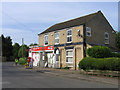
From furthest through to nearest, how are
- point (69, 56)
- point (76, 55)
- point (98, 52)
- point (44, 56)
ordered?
1. point (44, 56)
2. point (69, 56)
3. point (76, 55)
4. point (98, 52)

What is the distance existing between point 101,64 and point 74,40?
760cm

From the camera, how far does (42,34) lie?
27.3 metres

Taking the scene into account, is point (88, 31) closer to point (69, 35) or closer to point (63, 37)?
point (69, 35)

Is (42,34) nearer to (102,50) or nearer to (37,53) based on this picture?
(37,53)

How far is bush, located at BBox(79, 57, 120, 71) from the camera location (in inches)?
500

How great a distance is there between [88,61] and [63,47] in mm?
7869

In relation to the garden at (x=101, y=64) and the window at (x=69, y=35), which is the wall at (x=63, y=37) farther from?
the garden at (x=101, y=64)

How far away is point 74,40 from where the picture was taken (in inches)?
812

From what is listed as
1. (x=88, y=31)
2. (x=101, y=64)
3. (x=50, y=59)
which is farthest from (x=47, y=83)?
(x=50, y=59)

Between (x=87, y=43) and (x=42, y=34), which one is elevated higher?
(x=42, y=34)

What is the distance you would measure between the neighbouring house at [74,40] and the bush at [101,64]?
166 inches

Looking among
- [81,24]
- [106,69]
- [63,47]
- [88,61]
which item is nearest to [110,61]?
[106,69]

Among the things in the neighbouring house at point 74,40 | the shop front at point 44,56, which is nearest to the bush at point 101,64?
the neighbouring house at point 74,40

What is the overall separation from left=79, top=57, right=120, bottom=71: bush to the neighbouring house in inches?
166
